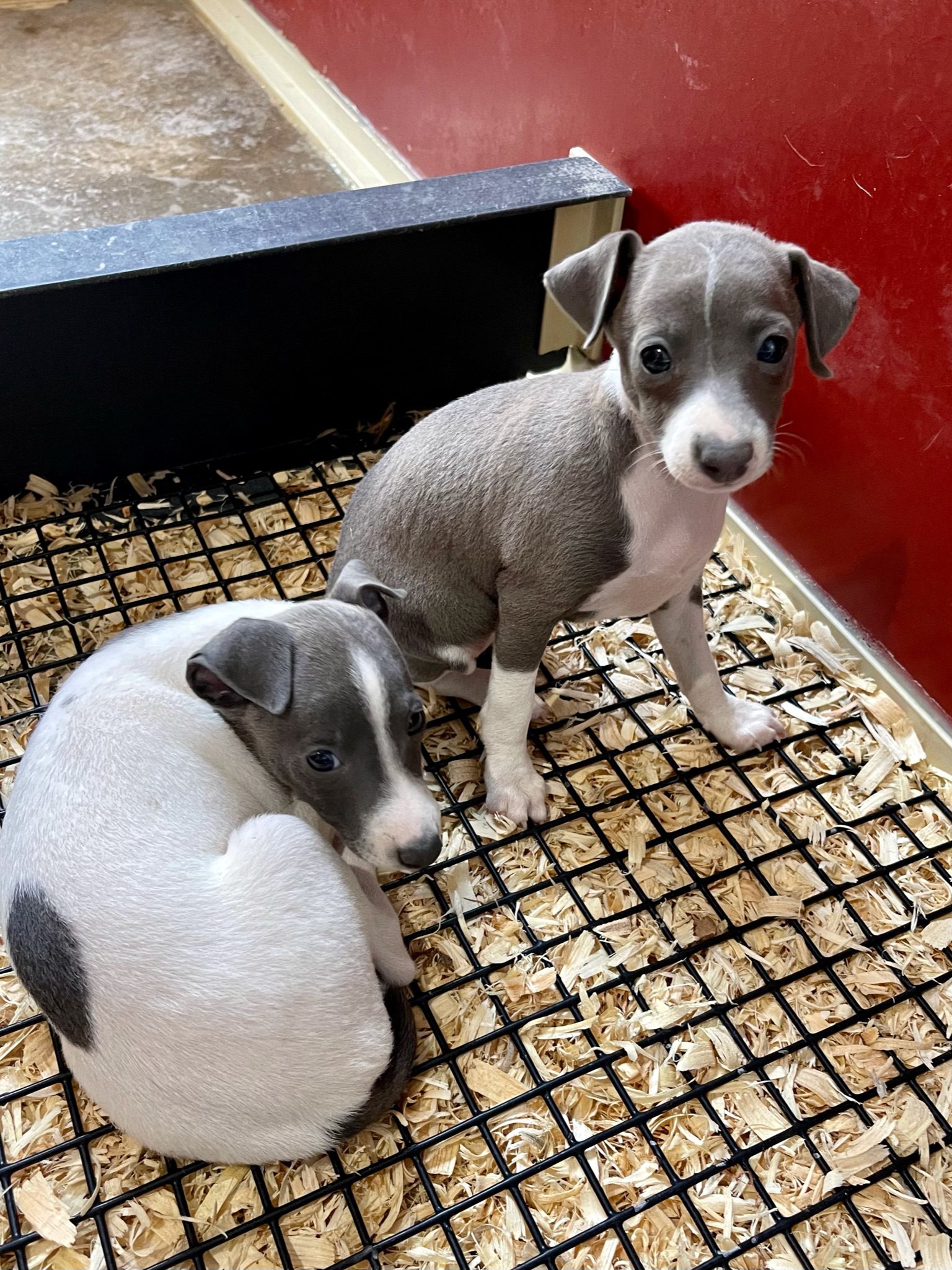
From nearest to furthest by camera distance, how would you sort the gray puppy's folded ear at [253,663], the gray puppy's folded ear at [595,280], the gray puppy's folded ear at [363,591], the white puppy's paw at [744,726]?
1. the gray puppy's folded ear at [253,663]
2. the gray puppy's folded ear at [595,280]
3. the gray puppy's folded ear at [363,591]
4. the white puppy's paw at [744,726]

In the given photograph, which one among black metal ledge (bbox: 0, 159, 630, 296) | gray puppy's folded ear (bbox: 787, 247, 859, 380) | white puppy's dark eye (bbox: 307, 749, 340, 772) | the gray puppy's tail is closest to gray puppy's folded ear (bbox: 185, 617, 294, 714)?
white puppy's dark eye (bbox: 307, 749, 340, 772)

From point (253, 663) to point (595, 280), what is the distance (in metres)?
0.92

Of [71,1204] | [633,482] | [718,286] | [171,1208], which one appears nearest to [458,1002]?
[171,1208]

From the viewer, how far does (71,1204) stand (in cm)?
200

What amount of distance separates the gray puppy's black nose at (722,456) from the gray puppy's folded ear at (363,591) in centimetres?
63

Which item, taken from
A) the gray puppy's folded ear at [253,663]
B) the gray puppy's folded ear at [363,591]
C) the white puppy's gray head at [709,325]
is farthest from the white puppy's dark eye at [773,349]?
Answer: the gray puppy's folded ear at [253,663]

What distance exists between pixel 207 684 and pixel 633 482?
89 cm

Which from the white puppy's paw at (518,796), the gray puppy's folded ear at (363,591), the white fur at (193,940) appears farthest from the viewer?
the white puppy's paw at (518,796)

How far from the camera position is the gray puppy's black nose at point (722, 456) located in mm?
1874

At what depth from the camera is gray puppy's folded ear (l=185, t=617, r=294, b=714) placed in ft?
6.27

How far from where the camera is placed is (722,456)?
1.88 m

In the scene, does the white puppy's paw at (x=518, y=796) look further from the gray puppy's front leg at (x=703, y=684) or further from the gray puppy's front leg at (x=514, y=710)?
the gray puppy's front leg at (x=703, y=684)

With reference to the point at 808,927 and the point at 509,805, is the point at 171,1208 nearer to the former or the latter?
the point at 509,805

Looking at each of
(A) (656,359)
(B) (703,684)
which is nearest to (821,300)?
(A) (656,359)
